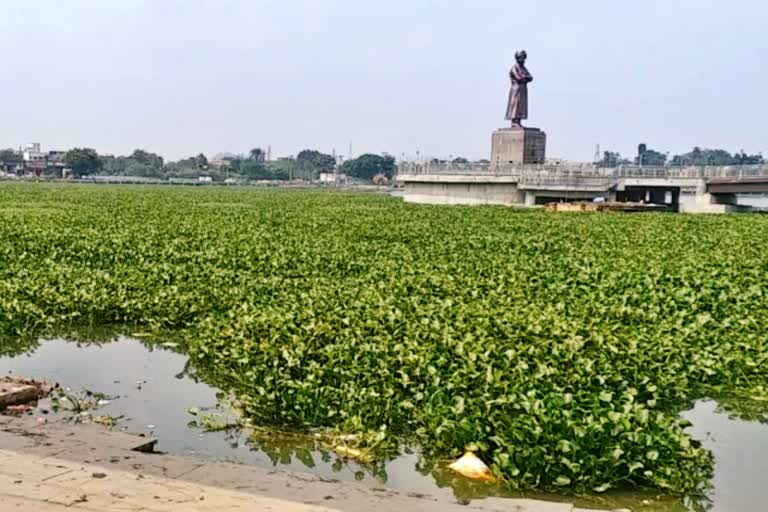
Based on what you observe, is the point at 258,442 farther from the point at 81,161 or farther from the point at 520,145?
the point at 81,161

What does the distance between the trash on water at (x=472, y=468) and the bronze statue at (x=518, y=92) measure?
155 ft

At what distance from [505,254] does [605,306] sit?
658 centimetres

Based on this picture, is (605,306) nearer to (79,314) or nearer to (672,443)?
(672,443)

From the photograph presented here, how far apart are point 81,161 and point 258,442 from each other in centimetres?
12874

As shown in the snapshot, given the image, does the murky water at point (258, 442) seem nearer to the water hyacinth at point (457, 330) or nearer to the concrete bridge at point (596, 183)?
the water hyacinth at point (457, 330)

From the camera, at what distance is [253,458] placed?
5.75 m

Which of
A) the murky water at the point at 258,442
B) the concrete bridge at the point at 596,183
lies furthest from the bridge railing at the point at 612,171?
the murky water at the point at 258,442

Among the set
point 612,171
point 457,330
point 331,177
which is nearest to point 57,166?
point 331,177

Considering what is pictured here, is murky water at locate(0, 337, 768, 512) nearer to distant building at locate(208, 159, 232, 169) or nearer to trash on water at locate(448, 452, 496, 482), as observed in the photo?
trash on water at locate(448, 452, 496, 482)

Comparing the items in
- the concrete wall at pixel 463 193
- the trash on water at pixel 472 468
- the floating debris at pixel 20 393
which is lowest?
the trash on water at pixel 472 468

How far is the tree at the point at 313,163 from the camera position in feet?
534

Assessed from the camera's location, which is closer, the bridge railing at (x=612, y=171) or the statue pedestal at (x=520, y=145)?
the bridge railing at (x=612, y=171)

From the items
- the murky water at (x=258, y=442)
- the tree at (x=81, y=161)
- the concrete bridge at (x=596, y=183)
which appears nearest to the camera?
the murky water at (x=258, y=442)

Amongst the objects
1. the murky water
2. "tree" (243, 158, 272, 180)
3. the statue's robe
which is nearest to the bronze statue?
the statue's robe
